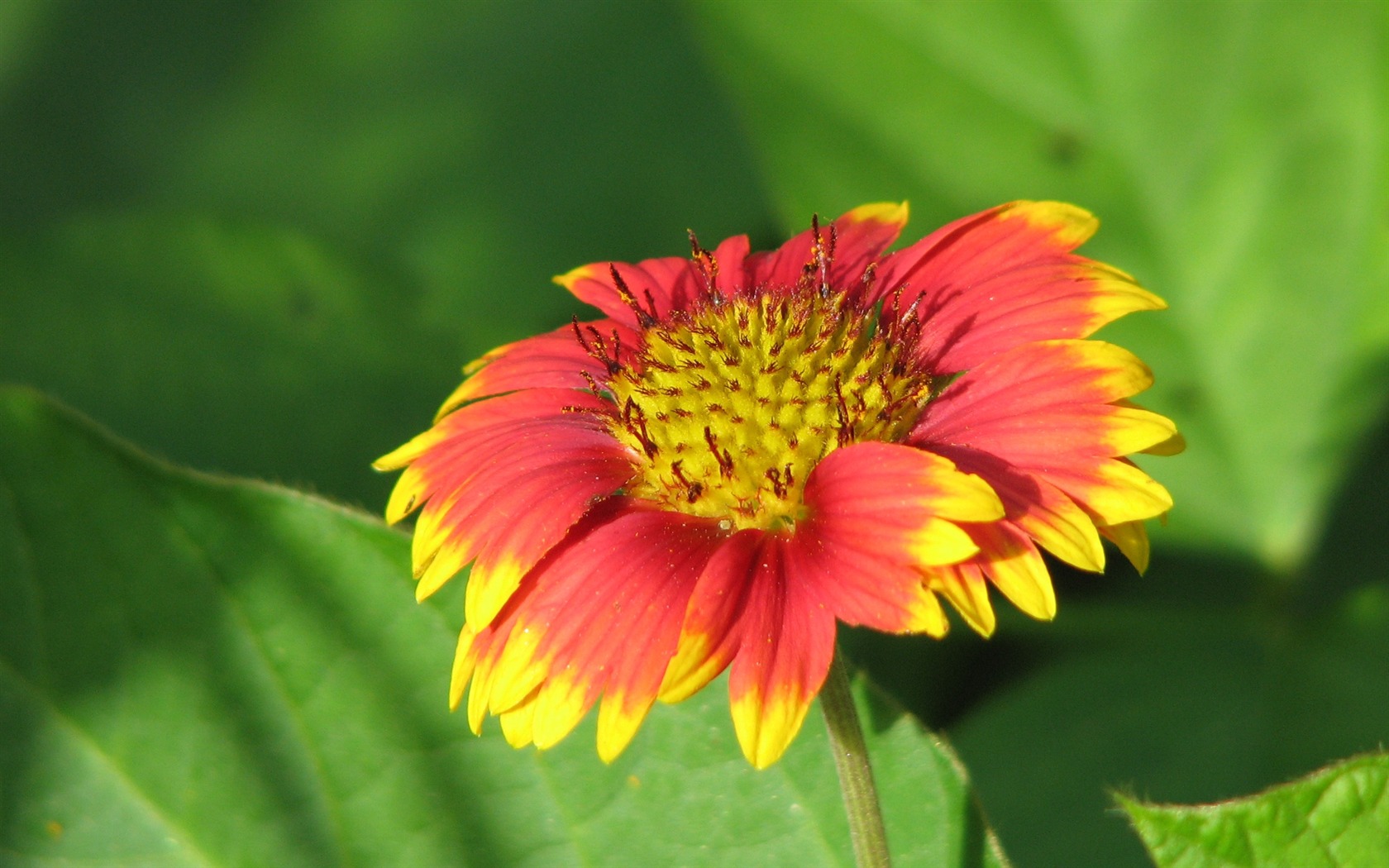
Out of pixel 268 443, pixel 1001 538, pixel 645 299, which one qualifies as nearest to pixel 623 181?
pixel 268 443

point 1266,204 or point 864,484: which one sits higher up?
point 1266,204

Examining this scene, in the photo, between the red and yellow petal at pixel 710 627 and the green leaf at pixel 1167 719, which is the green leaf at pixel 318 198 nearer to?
the green leaf at pixel 1167 719

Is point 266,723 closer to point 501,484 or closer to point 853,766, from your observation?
point 501,484

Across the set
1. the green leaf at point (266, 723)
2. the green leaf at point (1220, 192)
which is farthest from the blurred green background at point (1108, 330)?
the green leaf at point (266, 723)

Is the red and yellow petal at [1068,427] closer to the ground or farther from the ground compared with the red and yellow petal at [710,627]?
farther from the ground

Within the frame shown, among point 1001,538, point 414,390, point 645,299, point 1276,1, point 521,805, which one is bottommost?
point 521,805

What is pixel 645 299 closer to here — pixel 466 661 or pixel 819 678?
pixel 466 661

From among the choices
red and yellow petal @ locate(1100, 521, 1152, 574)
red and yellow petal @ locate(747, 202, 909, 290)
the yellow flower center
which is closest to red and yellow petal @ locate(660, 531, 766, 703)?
the yellow flower center
